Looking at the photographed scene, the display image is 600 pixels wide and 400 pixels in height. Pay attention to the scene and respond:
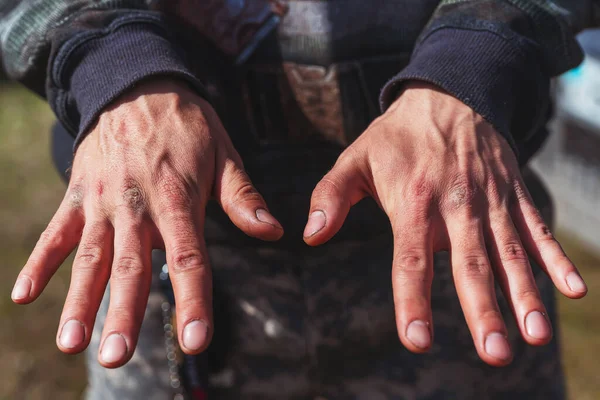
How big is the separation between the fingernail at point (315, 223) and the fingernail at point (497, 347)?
0.21 m

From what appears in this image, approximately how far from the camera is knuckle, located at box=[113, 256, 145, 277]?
28.1 inches

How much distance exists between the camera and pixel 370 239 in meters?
→ 1.04

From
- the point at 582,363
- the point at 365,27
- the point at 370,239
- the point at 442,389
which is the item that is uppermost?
the point at 365,27

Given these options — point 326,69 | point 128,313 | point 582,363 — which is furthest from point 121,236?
point 582,363

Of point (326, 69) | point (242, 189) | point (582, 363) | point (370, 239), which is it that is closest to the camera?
point (242, 189)

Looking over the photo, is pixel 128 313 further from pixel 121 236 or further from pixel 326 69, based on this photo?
pixel 326 69

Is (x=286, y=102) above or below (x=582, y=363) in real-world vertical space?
above

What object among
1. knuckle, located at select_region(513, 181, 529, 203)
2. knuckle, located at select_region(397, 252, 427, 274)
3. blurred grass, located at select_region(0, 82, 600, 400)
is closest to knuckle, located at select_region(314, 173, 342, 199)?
knuckle, located at select_region(397, 252, 427, 274)

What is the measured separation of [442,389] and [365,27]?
596 mm

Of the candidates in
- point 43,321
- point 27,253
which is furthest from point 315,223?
point 27,253

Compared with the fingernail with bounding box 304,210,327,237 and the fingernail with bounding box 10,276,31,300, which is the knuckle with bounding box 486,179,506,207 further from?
the fingernail with bounding box 10,276,31,300

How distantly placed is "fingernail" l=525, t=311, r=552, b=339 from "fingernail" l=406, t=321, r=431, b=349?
0.34ft

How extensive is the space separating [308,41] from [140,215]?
0.37 metres

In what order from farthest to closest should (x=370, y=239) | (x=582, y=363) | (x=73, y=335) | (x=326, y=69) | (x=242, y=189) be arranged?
(x=582, y=363), (x=370, y=239), (x=326, y=69), (x=242, y=189), (x=73, y=335)
